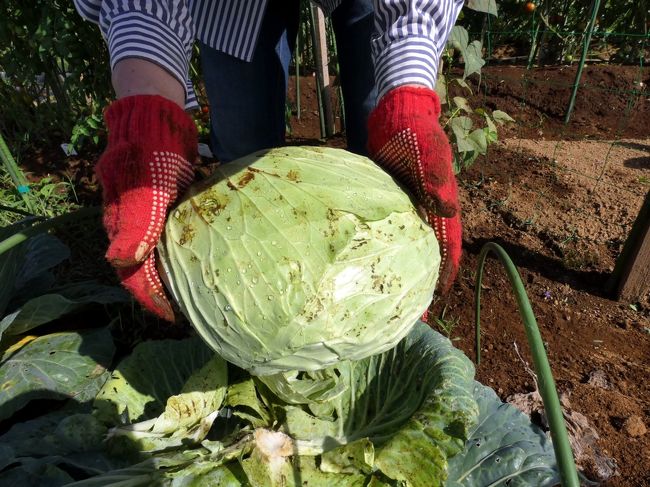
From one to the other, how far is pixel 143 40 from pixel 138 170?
1.24 feet

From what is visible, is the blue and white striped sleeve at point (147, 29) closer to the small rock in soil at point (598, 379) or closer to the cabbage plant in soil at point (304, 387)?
the cabbage plant in soil at point (304, 387)

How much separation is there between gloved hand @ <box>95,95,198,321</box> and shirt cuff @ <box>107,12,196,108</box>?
5.2 inches

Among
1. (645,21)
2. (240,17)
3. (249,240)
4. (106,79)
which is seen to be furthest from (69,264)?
(645,21)

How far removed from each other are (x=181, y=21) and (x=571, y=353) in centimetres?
232

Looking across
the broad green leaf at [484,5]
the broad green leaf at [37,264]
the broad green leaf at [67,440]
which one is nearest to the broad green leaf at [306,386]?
the broad green leaf at [67,440]

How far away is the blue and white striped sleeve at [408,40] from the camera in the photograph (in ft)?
5.08

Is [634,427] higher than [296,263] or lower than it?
lower

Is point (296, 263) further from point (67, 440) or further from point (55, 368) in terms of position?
point (55, 368)

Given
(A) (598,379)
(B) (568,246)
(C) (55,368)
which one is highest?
(B) (568,246)

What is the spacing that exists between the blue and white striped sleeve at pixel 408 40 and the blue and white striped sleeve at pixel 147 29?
2.18ft

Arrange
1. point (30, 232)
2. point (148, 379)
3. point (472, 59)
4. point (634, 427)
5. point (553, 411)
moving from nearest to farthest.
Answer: point (553, 411), point (30, 232), point (148, 379), point (634, 427), point (472, 59)

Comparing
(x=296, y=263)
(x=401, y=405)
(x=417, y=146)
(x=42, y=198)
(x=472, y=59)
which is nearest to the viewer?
(x=296, y=263)

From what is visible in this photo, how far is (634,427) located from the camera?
2.05 meters

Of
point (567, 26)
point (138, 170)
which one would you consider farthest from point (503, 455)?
point (567, 26)
